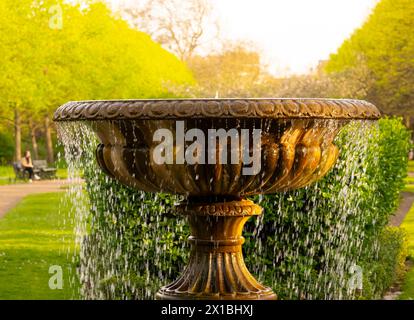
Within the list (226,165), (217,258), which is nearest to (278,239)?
(217,258)

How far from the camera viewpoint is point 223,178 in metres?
4.97

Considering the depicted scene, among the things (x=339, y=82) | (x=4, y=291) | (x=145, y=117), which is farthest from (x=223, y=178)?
(x=339, y=82)

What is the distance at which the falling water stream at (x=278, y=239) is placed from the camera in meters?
7.45

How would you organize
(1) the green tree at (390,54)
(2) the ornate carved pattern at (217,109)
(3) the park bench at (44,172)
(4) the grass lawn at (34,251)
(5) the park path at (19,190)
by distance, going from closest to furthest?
(2) the ornate carved pattern at (217,109) → (4) the grass lawn at (34,251) → (5) the park path at (19,190) → (3) the park bench at (44,172) → (1) the green tree at (390,54)

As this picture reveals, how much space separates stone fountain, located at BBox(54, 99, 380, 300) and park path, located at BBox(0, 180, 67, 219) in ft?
36.0

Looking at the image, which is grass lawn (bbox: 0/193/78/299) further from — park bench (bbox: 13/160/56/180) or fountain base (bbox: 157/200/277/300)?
park bench (bbox: 13/160/56/180)

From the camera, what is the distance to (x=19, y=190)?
22.6 m

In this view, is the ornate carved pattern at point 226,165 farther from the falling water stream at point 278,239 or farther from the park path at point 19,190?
the park path at point 19,190

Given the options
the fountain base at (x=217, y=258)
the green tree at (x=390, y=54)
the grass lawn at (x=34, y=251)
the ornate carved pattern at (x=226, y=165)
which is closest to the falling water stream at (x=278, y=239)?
the grass lawn at (x=34, y=251)

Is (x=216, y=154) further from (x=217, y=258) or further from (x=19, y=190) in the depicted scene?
(x=19, y=190)

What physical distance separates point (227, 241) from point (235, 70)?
41.7 meters

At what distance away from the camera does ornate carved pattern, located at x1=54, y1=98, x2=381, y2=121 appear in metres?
4.57

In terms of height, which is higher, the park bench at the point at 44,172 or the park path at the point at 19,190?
the park path at the point at 19,190

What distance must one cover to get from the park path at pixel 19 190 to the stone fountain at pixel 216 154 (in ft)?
36.0
